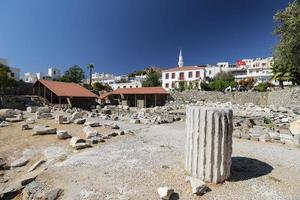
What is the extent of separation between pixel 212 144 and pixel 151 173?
1842 millimetres

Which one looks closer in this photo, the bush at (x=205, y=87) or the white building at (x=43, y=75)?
the bush at (x=205, y=87)

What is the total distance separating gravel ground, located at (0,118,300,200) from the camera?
4961 millimetres

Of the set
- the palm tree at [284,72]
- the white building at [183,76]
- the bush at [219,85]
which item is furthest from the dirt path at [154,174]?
the white building at [183,76]

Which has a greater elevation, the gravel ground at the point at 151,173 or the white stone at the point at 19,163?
the gravel ground at the point at 151,173

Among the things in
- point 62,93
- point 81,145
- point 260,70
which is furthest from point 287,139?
point 260,70

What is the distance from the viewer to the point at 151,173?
19.5 feet

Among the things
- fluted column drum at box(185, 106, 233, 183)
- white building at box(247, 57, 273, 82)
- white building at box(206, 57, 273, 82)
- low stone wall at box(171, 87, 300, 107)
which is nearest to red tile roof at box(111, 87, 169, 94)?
low stone wall at box(171, 87, 300, 107)

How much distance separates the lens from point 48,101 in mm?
33062

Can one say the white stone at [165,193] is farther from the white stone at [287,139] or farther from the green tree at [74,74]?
the green tree at [74,74]

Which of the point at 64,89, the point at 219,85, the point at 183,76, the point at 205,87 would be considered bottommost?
the point at 64,89

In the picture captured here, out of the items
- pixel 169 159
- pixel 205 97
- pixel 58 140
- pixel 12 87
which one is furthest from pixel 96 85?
pixel 169 159

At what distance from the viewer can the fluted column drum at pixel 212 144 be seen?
5.34 m

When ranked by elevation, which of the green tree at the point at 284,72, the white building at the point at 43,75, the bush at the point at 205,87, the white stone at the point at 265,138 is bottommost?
the white stone at the point at 265,138

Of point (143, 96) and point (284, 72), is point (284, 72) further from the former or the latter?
point (143, 96)
